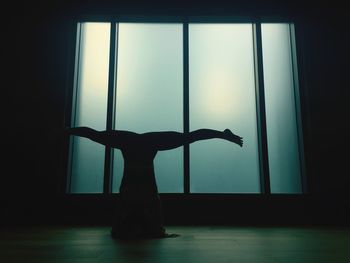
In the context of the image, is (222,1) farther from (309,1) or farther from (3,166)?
(3,166)

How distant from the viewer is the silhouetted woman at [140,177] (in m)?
1.81

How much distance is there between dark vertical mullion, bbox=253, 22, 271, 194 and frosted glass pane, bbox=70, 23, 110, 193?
1.62 meters

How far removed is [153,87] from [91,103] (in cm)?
69

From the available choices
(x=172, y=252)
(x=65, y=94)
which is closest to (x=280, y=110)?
(x=65, y=94)

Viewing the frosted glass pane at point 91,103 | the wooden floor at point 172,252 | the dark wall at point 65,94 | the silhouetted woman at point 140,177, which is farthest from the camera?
the frosted glass pane at point 91,103

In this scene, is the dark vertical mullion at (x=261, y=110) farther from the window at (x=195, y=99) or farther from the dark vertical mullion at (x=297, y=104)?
the dark vertical mullion at (x=297, y=104)

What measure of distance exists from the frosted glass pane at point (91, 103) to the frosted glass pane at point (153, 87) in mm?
161

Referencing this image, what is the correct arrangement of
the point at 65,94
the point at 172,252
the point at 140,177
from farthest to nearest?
the point at 65,94 < the point at 140,177 < the point at 172,252

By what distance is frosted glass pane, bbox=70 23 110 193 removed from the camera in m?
3.23

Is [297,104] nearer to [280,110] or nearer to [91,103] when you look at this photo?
[280,110]

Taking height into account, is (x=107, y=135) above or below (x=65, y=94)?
below

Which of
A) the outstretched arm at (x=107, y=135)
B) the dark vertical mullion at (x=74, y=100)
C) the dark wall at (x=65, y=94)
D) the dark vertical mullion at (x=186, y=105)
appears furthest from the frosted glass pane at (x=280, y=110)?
the dark vertical mullion at (x=74, y=100)

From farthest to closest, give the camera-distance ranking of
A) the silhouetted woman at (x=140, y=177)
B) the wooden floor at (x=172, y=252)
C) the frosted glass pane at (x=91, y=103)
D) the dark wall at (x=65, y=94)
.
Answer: the frosted glass pane at (x=91, y=103) → the dark wall at (x=65, y=94) → the silhouetted woman at (x=140, y=177) → the wooden floor at (x=172, y=252)

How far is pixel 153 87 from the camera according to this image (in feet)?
11.2
